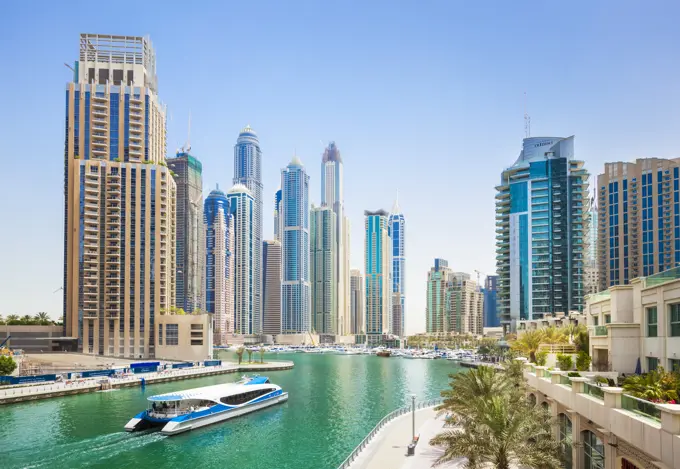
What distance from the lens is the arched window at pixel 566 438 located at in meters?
28.9

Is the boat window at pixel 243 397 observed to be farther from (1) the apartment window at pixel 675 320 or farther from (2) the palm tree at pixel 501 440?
(1) the apartment window at pixel 675 320

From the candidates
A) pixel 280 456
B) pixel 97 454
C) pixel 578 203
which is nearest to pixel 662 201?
pixel 578 203

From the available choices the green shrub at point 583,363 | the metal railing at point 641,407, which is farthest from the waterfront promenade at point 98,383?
the metal railing at point 641,407

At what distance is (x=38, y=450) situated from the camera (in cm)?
4741

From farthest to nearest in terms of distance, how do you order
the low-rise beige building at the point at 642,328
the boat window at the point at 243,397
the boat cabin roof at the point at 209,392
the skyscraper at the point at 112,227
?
the skyscraper at the point at 112,227 → the boat window at the point at 243,397 → the boat cabin roof at the point at 209,392 → the low-rise beige building at the point at 642,328

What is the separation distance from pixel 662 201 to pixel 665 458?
466ft

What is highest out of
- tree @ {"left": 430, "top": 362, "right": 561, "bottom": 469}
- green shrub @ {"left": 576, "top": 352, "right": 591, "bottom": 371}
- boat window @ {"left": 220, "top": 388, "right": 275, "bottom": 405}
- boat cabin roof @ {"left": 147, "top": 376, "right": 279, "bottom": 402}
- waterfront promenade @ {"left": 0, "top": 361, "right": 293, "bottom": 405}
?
green shrub @ {"left": 576, "top": 352, "right": 591, "bottom": 371}

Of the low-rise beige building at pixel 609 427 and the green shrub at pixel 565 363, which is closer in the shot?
the low-rise beige building at pixel 609 427

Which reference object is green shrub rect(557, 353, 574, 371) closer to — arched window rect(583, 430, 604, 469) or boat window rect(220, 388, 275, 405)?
arched window rect(583, 430, 604, 469)

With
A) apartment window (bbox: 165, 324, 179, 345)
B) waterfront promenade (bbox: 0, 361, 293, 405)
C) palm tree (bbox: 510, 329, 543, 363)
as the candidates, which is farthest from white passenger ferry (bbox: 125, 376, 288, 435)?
apartment window (bbox: 165, 324, 179, 345)

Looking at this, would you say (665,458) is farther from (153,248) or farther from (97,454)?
(153,248)

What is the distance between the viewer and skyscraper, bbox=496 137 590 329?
149m

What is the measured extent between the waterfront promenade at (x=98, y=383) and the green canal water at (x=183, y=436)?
2749 mm

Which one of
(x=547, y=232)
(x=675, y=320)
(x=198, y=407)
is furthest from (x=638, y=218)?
(x=675, y=320)
